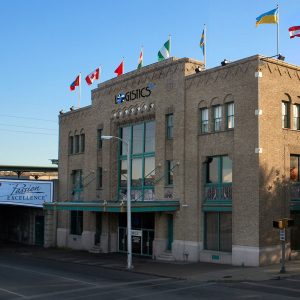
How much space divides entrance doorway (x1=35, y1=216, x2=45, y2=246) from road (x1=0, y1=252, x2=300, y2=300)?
67.0 feet

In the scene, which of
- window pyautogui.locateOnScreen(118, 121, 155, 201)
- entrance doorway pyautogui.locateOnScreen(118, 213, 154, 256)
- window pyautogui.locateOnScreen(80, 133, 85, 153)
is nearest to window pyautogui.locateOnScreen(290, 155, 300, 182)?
window pyautogui.locateOnScreen(118, 121, 155, 201)

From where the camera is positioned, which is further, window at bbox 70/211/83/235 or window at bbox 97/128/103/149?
window at bbox 70/211/83/235

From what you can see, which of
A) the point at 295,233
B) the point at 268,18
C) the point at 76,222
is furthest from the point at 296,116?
the point at 76,222

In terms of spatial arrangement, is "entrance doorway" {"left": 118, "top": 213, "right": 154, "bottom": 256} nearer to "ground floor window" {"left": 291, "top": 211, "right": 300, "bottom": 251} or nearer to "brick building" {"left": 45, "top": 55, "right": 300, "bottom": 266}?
"brick building" {"left": 45, "top": 55, "right": 300, "bottom": 266}

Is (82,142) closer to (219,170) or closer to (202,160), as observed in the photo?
(202,160)

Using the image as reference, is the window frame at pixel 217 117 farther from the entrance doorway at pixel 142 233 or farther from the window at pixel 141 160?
the entrance doorway at pixel 142 233

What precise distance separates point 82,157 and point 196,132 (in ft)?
52.7

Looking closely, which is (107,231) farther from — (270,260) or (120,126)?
(270,260)

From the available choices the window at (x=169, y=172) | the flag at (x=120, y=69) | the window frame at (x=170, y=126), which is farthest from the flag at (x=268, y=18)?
the flag at (x=120, y=69)

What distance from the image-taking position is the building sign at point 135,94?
3878 cm

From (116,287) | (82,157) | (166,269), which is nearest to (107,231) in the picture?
(82,157)

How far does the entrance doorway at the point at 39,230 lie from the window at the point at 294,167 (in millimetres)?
27134

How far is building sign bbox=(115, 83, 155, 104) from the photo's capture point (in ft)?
127

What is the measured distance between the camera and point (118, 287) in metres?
23.8
